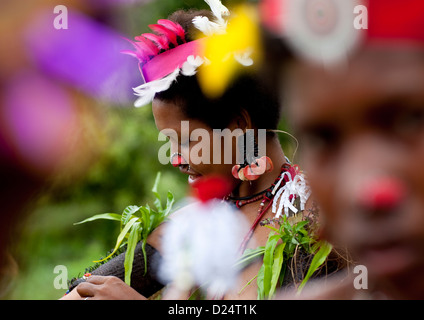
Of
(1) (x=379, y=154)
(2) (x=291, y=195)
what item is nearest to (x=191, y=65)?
(2) (x=291, y=195)

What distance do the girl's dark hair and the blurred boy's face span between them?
0.92 meters

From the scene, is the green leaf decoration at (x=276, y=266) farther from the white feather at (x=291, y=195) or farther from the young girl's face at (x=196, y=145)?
the young girl's face at (x=196, y=145)

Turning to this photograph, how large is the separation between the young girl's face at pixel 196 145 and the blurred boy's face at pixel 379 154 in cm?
92

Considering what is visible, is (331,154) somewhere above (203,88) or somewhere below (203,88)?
below

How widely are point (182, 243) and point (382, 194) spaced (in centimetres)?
Result: 117

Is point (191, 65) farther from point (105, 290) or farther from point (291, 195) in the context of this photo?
point (105, 290)

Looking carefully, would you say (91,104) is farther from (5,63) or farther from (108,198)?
(108,198)

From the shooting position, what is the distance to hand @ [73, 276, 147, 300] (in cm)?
156

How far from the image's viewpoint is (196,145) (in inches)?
66.0

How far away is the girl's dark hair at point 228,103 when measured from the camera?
5.49 feet

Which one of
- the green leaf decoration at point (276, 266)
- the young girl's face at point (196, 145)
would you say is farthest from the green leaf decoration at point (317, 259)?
the young girl's face at point (196, 145)

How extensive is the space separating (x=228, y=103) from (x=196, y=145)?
0.16 metres
